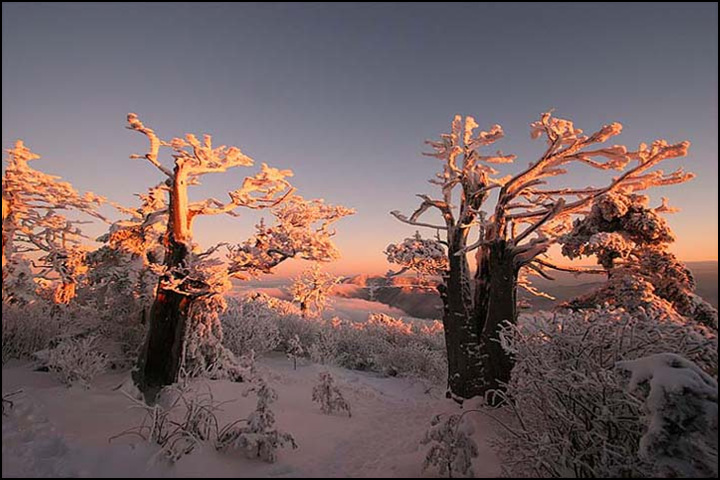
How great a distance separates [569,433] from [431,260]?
6.36 meters

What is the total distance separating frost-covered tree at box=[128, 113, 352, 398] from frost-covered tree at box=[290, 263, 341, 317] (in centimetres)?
1640

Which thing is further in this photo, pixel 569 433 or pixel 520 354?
pixel 520 354

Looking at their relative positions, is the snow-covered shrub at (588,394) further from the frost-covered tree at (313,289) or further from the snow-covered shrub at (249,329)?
the frost-covered tree at (313,289)

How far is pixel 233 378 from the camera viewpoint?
975 centimetres

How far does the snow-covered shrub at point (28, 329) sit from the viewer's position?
24.2 ft

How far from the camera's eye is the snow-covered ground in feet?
10.7

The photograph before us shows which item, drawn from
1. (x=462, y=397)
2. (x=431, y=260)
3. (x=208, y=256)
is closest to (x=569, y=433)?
(x=462, y=397)

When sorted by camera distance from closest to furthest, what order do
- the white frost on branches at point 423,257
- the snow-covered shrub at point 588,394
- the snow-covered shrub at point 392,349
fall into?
the snow-covered shrub at point 588,394 < the white frost on branches at point 423,257 < the snow-covered shrub at point 392,349

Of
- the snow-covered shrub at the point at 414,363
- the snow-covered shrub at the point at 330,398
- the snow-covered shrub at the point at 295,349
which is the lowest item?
the snow-covered shrub at the point at 414,363

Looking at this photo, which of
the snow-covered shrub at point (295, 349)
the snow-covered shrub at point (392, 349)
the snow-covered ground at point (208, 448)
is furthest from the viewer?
the snow-covered shrub at point (392, 349)

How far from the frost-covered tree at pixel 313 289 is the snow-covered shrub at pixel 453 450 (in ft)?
73.2

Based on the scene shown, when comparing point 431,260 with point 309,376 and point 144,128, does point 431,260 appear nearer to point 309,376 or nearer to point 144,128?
point 309,376

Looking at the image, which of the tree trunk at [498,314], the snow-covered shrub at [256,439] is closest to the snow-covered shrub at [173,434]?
the snow-covered shrub at [256,439]

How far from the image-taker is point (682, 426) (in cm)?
277
